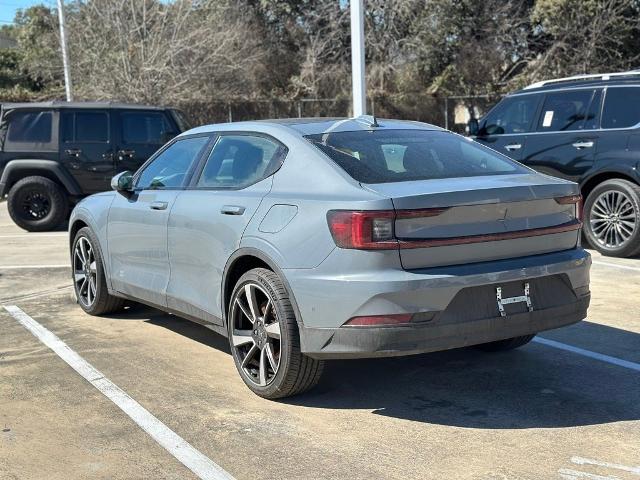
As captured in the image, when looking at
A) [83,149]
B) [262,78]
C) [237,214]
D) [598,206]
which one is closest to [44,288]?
[237,214]

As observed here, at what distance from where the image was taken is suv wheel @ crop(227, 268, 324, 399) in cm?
414

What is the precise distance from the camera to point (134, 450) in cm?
375

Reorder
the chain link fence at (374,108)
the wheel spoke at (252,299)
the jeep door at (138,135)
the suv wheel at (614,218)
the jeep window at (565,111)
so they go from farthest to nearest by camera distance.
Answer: the chain link fence at (374,108) → the jeep door at (138,135) → the jeep window at (565,111) → the suv wheel at (614,218) → the wheel spoke at (252,299)

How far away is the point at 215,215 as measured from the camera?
4734 mm

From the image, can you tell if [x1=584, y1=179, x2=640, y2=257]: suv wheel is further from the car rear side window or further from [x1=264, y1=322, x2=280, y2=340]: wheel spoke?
[x1=264, y1=322, x2=280, y2=340]: wheel spoke

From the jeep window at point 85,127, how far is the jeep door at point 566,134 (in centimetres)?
664

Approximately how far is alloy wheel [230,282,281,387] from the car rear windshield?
2.93 feet

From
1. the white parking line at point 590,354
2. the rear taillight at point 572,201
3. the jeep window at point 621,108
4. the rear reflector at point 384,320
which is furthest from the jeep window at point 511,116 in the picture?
the rear reflector at point 384,320

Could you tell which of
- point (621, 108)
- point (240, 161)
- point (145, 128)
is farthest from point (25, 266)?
point (621, 108)

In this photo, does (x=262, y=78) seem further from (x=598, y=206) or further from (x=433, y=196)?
(x=433, y=196)

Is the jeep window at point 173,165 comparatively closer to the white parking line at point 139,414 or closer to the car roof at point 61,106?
the white parking line at point 139,414

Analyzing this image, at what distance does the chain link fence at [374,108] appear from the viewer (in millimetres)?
A: 24281

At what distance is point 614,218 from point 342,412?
5.68 m

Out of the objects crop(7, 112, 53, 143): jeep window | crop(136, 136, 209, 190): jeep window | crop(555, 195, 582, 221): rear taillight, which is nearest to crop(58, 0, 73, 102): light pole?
crop(7, 112, 53, 143): jeep window
